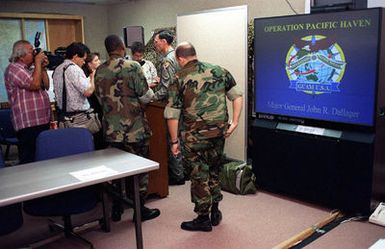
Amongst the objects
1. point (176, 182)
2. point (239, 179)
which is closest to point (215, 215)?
point (239, 179)

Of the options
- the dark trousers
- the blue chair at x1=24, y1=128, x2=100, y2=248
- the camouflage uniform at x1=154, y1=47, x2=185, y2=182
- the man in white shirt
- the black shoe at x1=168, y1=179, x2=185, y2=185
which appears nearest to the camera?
the blue chair at x1=24, y1=128, x2=100, y2=248

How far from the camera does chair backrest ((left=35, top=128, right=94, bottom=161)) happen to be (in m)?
2.82

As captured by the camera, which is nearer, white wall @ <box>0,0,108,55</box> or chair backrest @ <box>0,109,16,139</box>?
chair backrest @ <box>0,109,16,139</box>

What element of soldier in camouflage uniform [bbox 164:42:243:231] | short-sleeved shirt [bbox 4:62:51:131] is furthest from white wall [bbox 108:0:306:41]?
short-sleeved shirt [bbox 4:62:51:131]

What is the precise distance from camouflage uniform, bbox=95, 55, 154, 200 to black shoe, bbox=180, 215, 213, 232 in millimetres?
806

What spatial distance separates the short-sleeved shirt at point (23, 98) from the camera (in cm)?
355

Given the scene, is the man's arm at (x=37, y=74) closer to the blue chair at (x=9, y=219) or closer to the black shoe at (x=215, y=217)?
the blue chair at (x=9, y=219)

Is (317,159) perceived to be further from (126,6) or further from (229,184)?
(126,6)

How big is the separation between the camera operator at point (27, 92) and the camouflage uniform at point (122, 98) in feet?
2.42

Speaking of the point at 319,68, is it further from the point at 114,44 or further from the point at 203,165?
the point at 114,44

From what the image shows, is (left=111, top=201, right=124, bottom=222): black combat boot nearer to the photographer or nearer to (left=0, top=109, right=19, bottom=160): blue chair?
the photographer

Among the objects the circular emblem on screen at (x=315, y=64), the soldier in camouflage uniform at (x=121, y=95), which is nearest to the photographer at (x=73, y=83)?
the soldier in camouflage uniform at (x=121, y=95)

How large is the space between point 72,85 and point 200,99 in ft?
3.86

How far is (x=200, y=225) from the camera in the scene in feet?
10.6
